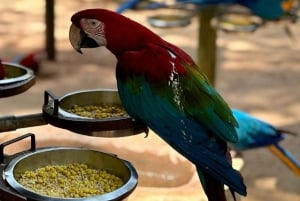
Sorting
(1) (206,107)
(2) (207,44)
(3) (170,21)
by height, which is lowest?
(3) (170,21)

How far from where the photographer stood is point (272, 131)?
2090 millimetres

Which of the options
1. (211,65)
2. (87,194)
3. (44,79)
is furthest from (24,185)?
(44,79)

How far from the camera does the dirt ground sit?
159 cm

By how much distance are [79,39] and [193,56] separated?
295cm

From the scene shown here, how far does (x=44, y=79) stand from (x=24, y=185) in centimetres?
248

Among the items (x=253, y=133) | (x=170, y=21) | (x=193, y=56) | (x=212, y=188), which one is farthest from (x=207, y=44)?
(x=212, y=188)

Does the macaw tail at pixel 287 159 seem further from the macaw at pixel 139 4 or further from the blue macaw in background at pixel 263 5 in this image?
the macaw at pixel 139 4

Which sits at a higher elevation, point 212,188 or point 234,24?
point 212,188

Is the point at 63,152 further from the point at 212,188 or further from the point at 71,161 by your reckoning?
the point at 212,188

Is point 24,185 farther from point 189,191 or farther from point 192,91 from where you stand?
point 189,191

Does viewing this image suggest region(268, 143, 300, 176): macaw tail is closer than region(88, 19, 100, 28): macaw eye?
No

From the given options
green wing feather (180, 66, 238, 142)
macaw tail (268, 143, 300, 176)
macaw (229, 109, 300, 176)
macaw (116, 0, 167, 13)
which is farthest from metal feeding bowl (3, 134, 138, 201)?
macaw (116, 0, 167, 13)

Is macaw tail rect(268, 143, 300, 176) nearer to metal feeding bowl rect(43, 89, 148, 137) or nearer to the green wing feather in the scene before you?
metal feeding bowl rect(43, 89, 148, 137)

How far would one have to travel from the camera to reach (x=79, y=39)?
89 cm
